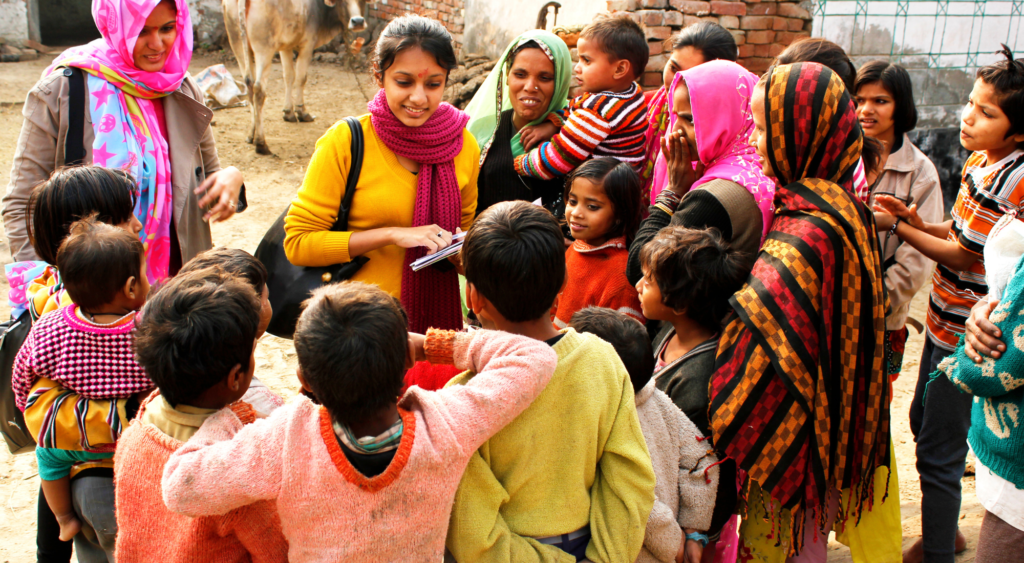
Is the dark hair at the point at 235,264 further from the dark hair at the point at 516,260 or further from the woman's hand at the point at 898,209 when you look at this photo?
the woman's hand at the point at 898,209

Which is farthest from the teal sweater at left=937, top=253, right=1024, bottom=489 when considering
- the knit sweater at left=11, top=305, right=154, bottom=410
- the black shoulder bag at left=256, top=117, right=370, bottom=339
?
the knit sweater at left=11, top=305, right=154, bottom=410

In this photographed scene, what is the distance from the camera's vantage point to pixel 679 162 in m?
2.36

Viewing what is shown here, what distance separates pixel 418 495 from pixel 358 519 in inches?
4.6

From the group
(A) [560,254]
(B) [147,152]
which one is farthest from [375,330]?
(B) [147,152]

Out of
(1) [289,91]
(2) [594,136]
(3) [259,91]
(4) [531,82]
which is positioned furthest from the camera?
(1) [289,91]

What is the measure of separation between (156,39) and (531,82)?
137 cm

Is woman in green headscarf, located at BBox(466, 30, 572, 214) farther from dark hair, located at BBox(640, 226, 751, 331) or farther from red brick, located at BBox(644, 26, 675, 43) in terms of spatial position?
red brick, located at BBox(644, 26, 675, 43)

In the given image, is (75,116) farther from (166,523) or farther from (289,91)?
(289,91)

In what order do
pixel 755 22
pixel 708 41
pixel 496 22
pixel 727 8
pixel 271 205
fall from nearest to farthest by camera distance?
pixel 708 41 → pixel 727 8 → pixel 755 22 → pixel 271 205 → pixel 496 22

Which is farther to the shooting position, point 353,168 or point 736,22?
point 736,22

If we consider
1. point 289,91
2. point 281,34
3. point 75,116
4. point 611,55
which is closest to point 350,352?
point 75,116

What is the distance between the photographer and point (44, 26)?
41.4 feet

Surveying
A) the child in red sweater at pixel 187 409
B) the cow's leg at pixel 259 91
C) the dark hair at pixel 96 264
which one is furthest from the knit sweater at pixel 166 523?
the cow's leg at pixel 259 91

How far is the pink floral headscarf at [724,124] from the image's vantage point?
226cm
